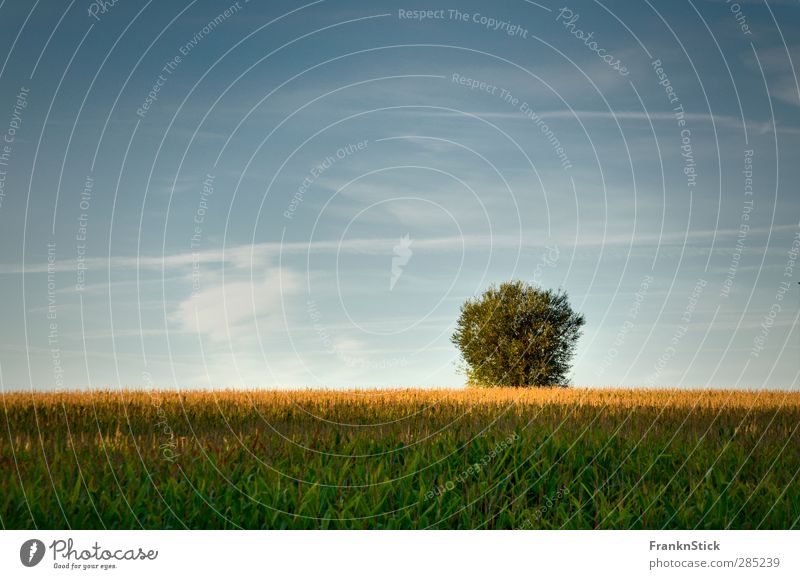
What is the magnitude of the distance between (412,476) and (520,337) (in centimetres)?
3899

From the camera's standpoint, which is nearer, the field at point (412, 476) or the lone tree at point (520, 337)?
the field at point (412, 476)

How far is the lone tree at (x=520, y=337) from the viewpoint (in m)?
49.3

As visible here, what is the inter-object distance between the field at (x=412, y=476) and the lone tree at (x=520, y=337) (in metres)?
29.5

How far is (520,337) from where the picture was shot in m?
50.3

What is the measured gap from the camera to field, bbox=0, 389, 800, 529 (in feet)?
33.8

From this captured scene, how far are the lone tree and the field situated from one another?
29502 millimetres

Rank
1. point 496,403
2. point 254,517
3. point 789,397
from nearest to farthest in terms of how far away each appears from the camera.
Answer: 1. point 254,517
2. point 496,403
3. point 789,397

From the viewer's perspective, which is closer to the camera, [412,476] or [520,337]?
[412,476]

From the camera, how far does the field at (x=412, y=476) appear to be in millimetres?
10312
